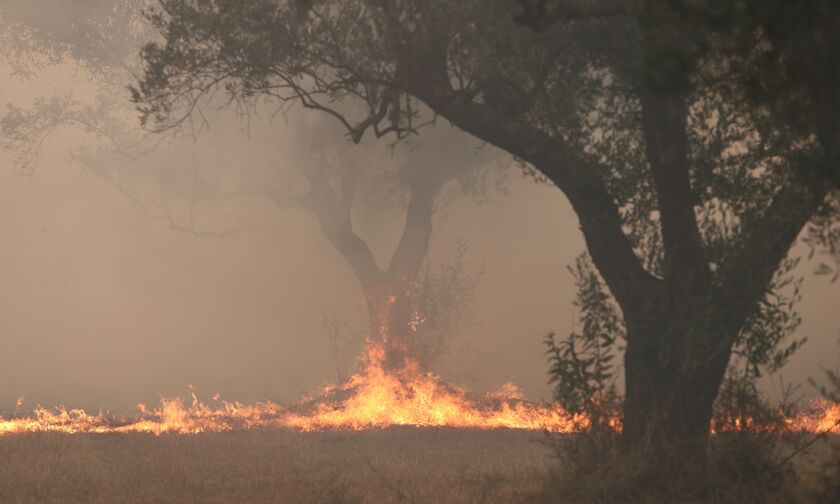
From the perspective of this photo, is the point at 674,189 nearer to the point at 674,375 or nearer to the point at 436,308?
the point at 674,375

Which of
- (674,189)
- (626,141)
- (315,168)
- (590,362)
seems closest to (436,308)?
(315,168)

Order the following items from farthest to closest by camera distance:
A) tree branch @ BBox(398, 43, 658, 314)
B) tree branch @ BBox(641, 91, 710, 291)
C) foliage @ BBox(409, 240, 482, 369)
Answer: foliage @ BBox(409, 240, 482, 369)
tree branch @ BBox(398, 43, 658, 314)
tree branch @ BBox(641, 91, 710, 291)

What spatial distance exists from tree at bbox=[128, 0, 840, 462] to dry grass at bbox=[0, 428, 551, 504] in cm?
214

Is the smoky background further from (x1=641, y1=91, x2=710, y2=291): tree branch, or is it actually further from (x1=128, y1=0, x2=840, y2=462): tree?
(x1=641, y1=91, x2=710, y2=291): tree branch

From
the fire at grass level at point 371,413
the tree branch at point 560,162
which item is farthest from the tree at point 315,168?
the tree branch at point 560,162

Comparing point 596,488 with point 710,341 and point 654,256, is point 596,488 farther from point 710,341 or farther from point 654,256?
point 654,256

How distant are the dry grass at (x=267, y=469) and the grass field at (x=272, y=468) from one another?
2 cm

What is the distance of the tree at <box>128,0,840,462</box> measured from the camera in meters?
10.8

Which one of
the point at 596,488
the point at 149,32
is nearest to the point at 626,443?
the point at 596,488

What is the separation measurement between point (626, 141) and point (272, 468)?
22.7ft

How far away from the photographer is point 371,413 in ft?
83.6

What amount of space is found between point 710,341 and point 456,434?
1094 cm

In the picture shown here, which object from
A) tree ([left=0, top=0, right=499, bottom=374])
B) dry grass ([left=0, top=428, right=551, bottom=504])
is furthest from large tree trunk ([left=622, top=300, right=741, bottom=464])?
tree ([left=0, top=0, right=499, bottom=374])

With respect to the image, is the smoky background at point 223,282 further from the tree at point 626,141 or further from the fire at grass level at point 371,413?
the tree at point 626,141
